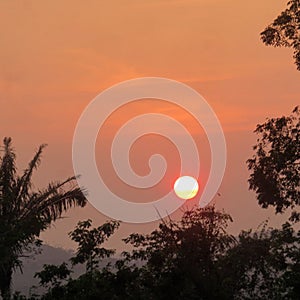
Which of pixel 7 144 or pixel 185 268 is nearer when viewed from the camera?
pixel 185 268

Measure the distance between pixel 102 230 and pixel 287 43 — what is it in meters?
8.67

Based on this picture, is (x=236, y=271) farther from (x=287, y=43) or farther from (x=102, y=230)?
(x=287, y=43)

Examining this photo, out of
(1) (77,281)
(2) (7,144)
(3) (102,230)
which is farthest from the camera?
(2) (7,144)

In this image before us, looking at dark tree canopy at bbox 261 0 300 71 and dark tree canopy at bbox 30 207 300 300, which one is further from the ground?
dark tree canopy at bbox 261 0 300 71

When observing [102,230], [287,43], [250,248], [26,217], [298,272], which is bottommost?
[298,272]

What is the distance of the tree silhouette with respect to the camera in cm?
2442

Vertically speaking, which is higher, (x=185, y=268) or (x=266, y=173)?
(x=266, y=173)

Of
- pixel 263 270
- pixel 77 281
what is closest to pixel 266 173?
pixel 263 270

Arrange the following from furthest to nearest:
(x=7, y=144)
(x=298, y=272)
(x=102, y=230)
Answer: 1. (x=7, y=144)
2. (x=102, y=230)
3. (x=298, y=272)

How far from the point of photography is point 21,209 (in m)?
26.1

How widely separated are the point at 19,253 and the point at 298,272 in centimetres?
977

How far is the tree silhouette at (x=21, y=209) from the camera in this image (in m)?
24.4

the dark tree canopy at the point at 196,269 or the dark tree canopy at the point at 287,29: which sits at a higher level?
the dark tree canopy at the point at 287,29

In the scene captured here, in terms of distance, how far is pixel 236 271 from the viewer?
21703 mm
